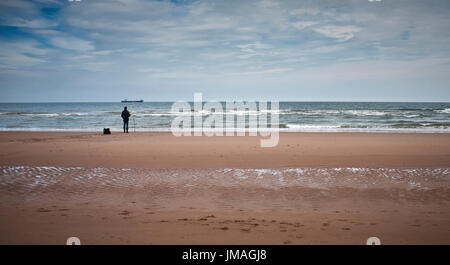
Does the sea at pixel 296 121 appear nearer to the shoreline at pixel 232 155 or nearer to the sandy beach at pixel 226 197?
the shoreline at pixel 232 155

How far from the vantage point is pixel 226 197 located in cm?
586

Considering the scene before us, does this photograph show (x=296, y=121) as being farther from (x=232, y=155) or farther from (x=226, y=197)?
(x=226, y=197)

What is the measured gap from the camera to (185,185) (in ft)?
22.1

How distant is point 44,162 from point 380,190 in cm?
1024

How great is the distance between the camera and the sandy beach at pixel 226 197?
412 centimetres

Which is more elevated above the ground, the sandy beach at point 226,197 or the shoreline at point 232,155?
the shoreline at point 232,155

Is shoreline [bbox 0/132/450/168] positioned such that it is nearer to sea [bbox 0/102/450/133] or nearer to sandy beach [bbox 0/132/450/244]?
sandy beach [bbox 0/132/450/244]

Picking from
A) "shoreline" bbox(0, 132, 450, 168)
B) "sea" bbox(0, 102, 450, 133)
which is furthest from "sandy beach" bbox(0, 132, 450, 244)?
"sea" bbox(0, 102, 450, 133)

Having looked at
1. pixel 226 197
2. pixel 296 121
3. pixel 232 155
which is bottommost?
pixel 226 197

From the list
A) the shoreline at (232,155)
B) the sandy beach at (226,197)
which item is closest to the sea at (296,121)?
the shoreline at (232,155)

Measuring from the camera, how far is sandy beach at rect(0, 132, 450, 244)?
13.5 ft

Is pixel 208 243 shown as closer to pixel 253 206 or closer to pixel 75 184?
pixel 253 206

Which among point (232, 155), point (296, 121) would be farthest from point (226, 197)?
point (296, 121)

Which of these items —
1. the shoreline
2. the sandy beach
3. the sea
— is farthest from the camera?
the sea
